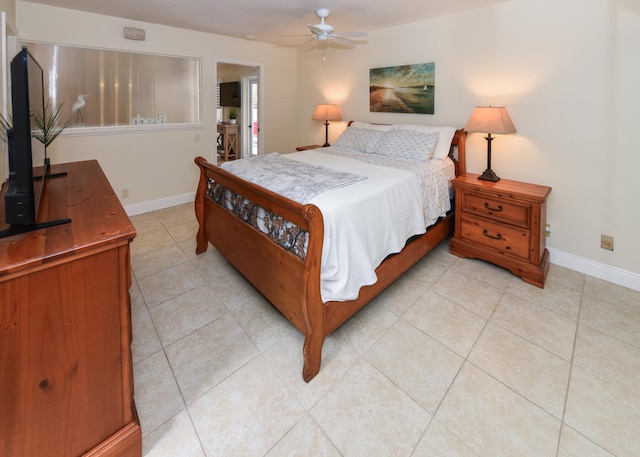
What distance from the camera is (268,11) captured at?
10.3 ft

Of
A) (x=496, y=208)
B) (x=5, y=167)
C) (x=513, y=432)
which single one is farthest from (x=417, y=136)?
(x=5, y=167)

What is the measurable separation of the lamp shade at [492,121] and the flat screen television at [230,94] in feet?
20.4

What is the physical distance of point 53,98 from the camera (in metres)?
3.27

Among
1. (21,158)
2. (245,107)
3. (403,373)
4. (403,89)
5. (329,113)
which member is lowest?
(403,373)

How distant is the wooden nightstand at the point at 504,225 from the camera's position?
8.09 ft

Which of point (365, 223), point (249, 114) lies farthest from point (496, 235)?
point (249, 114)

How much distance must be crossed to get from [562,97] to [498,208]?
40.9 inches

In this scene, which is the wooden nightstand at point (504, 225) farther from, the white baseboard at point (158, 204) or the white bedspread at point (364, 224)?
the white baseboard at point (158, 204)

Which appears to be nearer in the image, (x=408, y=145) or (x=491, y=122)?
(x=491, y=122)

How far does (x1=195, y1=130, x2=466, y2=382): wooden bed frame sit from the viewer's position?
60.0 inches

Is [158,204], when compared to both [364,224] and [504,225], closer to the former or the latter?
[364,224]

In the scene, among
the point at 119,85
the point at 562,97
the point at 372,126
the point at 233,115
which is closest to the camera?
the point at 562,97

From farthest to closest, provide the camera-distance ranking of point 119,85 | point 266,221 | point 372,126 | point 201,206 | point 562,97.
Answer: point 372,126, point 119,85, point 201,206, point 562,97, point 266,221

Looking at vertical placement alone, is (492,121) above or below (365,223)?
above
